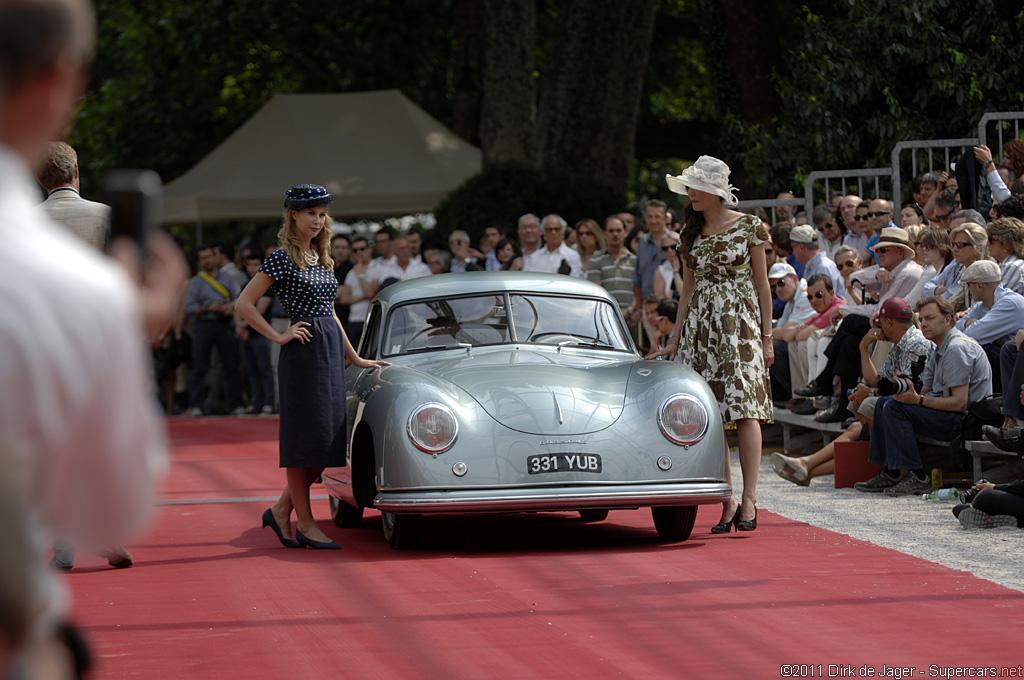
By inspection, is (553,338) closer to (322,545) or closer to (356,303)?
(322,545)

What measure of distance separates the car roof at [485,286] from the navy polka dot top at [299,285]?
1.16 metres

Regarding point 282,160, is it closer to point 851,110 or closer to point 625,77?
point 625,77

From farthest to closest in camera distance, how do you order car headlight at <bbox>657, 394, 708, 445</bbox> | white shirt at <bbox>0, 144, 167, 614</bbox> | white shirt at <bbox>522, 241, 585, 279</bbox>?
white shirt at <bbox>522, 241, 585, 279</bbox> < car headlight at <bbox>657, 394, 708, 445</bbox> < white shirt at <bbox>0, 144, 167, 614</bbox>

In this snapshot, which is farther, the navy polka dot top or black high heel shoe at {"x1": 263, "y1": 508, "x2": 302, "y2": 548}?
black high heel shoe at {"x1": 263, "y1": 508, "x2": 302, "y2": 548}

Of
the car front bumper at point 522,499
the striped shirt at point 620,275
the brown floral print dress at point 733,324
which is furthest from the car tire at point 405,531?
the striped shirt at point 620,275

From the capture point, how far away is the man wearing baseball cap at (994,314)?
9844 mm

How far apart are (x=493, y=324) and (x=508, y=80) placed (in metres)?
13.7

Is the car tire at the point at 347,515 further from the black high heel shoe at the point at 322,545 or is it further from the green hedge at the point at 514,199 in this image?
the green hedge at the point at 514,199

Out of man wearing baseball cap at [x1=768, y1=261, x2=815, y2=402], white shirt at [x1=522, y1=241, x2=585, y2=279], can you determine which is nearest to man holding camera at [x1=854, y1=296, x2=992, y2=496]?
man wearing baseball cap at [x1=768, y1=261, x2=815, y2=402]

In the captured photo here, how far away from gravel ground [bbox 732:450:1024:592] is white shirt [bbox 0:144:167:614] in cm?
502

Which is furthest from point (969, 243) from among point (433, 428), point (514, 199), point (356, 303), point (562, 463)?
point (514, 199)

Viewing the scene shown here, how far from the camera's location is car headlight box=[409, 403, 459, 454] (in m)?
7.39

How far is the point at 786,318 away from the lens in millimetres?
13438

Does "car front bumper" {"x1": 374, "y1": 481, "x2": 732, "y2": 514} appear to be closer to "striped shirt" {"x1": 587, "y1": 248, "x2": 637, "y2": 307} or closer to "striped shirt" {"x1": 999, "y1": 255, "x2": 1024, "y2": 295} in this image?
"striped shirt" {"x1": 999, "y1": 255, "x2": 1024, "y2": 295}
